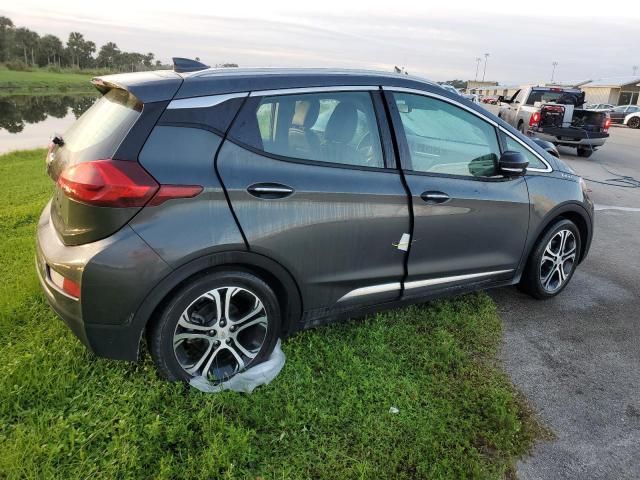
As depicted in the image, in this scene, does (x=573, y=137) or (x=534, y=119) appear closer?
(x=573, y=137)

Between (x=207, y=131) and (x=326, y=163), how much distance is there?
2.29 ft

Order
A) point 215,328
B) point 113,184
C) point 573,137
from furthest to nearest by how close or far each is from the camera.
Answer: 1. point 573,137
2. point 215,328
3. point 113,184

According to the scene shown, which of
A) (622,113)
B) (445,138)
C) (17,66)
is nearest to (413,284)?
(445,138)

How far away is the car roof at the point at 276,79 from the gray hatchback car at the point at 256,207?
0.04 ft

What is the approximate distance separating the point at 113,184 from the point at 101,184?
0.18ft

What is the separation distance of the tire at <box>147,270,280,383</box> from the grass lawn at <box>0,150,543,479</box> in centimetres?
17

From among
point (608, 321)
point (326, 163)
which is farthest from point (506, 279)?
point (326, 163)

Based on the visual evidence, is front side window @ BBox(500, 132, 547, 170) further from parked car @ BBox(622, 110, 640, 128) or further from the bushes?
the bushes

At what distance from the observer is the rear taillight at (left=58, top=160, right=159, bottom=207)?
226 centimetres

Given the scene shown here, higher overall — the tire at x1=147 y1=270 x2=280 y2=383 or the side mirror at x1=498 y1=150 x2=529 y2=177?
the side mirror at x1=498 y1=150 x2=529 y2=177

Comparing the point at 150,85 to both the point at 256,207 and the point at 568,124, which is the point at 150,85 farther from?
the point at 568,124

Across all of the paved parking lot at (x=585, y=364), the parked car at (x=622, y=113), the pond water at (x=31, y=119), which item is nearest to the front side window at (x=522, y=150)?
the paved parking lot at (x=585, y=364)

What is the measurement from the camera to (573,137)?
12.7 m

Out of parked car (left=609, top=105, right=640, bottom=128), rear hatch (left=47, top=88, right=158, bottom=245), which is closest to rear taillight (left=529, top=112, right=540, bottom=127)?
rear hatch (left=47, top=88, right=158, bottom=245)
